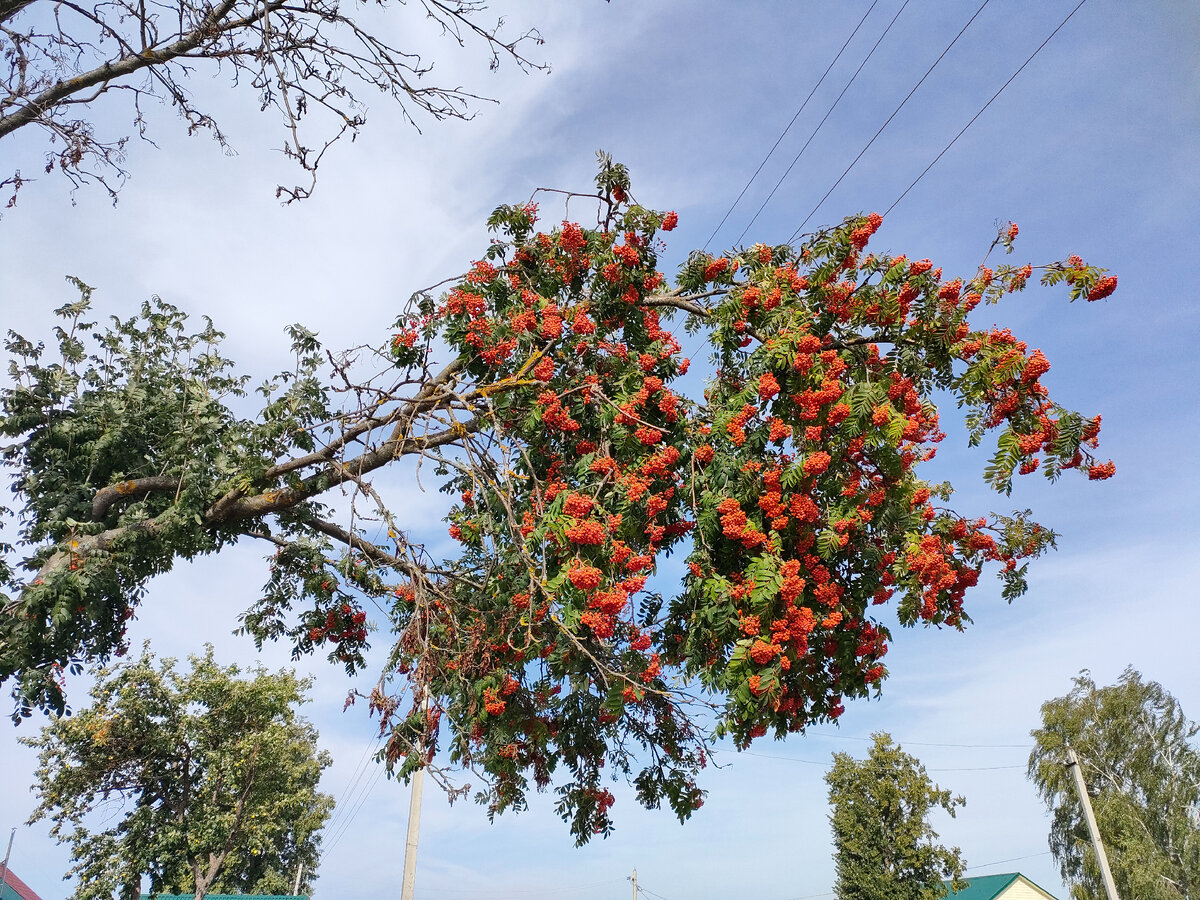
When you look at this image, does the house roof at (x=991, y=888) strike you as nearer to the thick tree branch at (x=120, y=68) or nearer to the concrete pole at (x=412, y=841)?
the concrete pole at (x=412, y=841)

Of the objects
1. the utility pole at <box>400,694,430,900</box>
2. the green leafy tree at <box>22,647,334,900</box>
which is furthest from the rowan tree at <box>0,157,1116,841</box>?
the green leafy tree at <box>22,647,334,900</box>

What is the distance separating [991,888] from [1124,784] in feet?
24.2

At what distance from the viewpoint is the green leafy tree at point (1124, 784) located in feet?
76.3

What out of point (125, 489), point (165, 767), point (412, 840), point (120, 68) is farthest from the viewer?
point (165, 767)

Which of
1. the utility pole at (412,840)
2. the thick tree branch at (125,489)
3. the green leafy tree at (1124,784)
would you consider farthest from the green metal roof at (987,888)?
the thick tree branch at (125,489)

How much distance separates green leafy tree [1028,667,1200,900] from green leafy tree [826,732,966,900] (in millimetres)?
4040

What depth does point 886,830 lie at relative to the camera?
24.7 m

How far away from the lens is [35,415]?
8820 mm

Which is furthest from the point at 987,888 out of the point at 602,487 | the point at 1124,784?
the point at 602,487

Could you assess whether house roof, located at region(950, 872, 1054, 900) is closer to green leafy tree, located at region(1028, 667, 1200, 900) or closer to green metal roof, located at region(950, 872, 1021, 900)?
green metal roof, located at region(950, 872, 1021, 900)

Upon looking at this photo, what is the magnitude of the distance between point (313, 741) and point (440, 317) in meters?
33.7

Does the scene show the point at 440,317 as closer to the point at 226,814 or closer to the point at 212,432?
the point at 212,432

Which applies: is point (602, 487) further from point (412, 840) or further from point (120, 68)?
point (412, 840)

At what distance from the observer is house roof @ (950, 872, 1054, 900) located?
2980 cm
